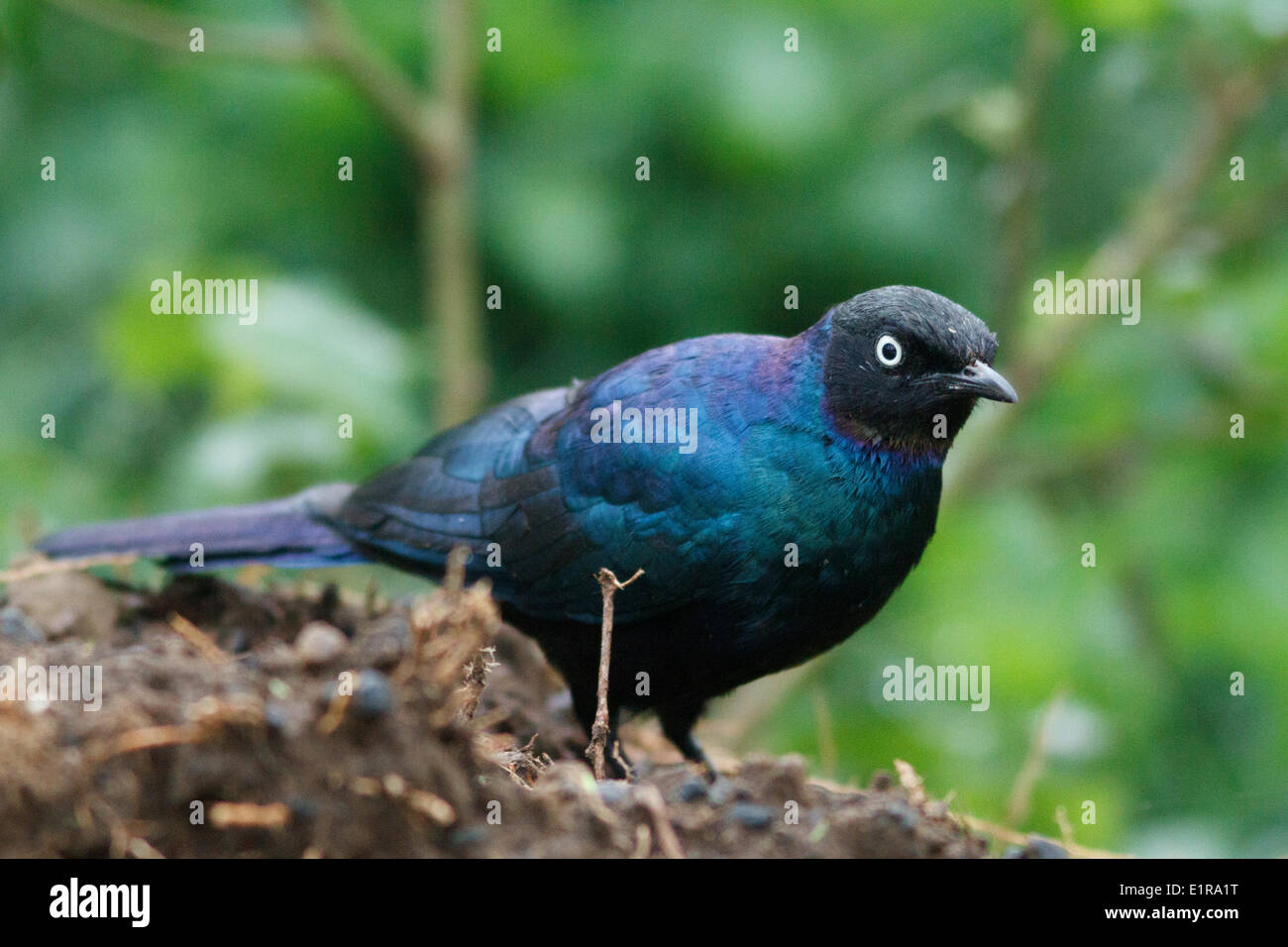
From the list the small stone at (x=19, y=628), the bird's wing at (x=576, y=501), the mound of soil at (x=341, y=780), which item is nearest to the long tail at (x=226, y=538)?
the bird's wing at (x=576, y=501)

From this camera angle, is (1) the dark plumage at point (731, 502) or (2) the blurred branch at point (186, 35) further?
(2) the blurred branch at point (186, 35)

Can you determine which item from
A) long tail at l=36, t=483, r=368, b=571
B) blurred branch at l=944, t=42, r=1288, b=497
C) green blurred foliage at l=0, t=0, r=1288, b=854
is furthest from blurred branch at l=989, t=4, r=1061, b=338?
long tail at l=36, t=483, r=368, b=571

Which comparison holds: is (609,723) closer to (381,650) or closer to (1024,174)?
(381,650)

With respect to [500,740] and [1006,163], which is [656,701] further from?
[1006,163]

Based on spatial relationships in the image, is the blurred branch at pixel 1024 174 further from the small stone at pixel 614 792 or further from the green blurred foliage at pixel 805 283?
the small stone at pixel 614 792
